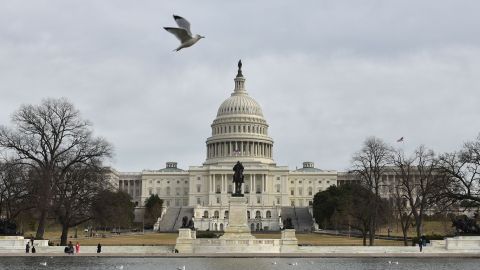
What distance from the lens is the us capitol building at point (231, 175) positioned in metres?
174

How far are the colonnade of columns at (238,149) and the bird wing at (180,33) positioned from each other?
158 m

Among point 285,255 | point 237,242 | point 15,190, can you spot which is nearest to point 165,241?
point 15,190

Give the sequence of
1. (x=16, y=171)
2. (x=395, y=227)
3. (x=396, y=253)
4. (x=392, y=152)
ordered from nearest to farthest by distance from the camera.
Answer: (x=396, y=253) < (x=16, y=171) < (x=392, y=152) < (x=395, y=227)

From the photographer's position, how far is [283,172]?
177375 mm

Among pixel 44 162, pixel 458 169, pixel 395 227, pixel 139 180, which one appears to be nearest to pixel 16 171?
pixel 44 162

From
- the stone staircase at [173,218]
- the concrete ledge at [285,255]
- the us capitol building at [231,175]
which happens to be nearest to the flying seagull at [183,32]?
the concrete ledge at [285,255]

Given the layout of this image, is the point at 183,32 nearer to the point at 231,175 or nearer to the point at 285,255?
the point at 285,255

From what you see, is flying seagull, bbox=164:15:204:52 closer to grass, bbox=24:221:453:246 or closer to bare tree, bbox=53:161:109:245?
bare tree, bbox=53:161:109:245

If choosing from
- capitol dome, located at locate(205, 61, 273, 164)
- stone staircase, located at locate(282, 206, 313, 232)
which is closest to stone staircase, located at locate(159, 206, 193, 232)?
stone staircase, located at locate(282, 206, 313, 232)

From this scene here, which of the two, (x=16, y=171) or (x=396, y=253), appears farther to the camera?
(x=16, y=171)

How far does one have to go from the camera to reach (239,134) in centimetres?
17638

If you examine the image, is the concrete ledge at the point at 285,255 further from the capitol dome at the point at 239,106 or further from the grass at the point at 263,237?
the capitol dome at the point at 239,106

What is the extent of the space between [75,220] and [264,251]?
60.7 feet

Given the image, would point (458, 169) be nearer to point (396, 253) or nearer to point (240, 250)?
point (396, 253)
